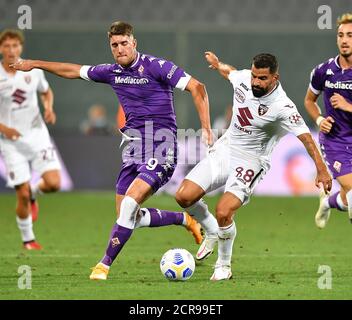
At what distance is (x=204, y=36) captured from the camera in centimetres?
2036

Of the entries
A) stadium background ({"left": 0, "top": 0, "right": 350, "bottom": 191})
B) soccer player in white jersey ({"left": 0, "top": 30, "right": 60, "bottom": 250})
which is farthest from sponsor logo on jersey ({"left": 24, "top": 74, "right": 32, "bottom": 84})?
stadium background ({"left": 0, "top": 0, "right": 350, "bottom": 191})

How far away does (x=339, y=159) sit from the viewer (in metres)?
9.28

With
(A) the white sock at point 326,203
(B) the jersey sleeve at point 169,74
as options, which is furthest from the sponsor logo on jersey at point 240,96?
(A) the white sock at point 326,203

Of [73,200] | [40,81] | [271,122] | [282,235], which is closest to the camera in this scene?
[271,122]

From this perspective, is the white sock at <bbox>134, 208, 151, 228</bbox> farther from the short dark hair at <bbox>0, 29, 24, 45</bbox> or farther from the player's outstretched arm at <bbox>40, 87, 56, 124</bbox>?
the short dark hair at <bbox>0, 29, 24, 45</bbox>

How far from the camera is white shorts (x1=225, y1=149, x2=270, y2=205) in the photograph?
839cm

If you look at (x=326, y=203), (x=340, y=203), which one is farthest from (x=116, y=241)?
(x=326, y=203)

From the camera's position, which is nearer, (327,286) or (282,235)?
(327,286)

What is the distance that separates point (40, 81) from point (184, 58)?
7344 millimetres

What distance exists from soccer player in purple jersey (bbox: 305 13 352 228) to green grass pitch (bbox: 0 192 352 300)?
76cm

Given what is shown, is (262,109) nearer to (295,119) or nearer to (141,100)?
(295,119)

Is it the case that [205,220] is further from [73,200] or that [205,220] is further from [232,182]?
[73,200]

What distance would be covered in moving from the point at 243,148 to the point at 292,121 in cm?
68

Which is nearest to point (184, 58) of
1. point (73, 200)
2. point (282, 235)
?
point (73, 200)
